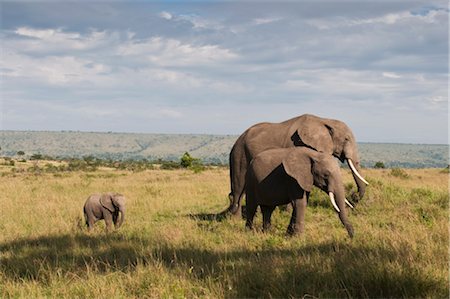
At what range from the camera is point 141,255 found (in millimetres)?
7094

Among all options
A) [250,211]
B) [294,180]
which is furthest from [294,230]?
[250,211]

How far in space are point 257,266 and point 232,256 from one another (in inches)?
43.9

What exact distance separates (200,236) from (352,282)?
4156mm

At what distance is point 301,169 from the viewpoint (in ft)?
29.5

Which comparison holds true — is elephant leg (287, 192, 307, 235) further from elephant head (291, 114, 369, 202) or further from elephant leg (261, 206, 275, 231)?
elephant head (291, 114, 369, 202)

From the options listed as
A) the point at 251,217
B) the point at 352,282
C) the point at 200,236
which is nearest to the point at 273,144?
the point at 251,217

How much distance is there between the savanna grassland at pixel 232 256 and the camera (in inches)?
202

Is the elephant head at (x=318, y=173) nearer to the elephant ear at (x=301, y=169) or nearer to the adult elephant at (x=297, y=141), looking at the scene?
the elephant ear at (x=301, y=169)

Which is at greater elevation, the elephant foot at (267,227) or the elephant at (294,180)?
the elephant at (294,180)

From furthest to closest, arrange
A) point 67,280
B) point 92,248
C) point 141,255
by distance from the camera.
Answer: point 92,248
point 141,255
point 67,280

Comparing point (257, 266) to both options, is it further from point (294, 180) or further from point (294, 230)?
point (294, 180)

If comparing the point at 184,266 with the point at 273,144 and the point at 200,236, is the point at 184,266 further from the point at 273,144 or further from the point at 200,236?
the point at 273,144

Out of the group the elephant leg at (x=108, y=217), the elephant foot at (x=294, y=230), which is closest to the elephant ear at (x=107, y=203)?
the elephant leg at (x=108, y=217)

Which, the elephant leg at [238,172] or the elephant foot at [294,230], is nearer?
the elephant foot at [294,230]
